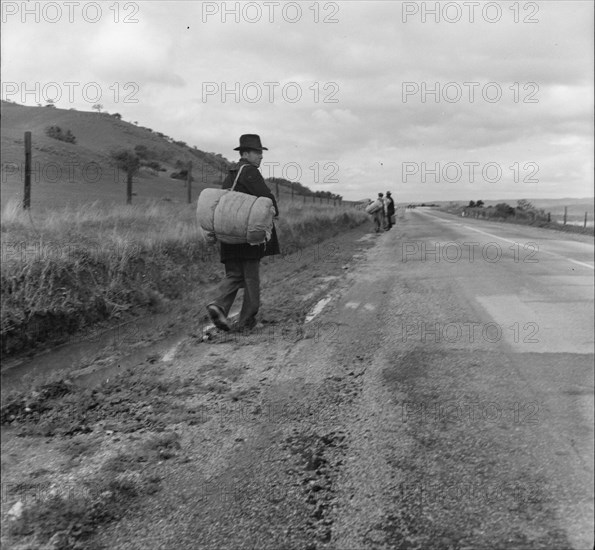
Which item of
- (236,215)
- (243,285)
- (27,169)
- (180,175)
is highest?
(180,175)

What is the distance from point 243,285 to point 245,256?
15.0 inches

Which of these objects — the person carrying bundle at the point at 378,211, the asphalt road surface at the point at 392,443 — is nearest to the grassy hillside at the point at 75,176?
the person carrying bundle at the point at 378,211

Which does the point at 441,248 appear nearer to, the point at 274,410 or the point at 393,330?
the point at 393,330

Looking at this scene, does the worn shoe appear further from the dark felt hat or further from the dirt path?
the dark felt hat

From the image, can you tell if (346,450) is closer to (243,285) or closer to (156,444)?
(156,444)

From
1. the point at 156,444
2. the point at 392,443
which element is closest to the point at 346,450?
the point at 392,443

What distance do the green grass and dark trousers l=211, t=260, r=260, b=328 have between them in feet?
5.81

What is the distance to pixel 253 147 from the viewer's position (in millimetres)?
5273

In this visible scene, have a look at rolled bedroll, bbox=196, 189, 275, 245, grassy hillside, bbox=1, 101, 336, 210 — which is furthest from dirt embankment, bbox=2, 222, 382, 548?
grassy hillside, bbox=1, 101, 336, 210

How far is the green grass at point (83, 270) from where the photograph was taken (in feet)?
18.0

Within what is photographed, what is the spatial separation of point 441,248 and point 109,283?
9892 millimetres

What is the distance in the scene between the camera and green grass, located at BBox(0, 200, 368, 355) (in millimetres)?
5500

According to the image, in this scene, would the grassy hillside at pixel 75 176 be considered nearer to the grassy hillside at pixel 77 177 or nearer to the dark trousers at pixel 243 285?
the grassy hillside at pixel 77 177

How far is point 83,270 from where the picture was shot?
22.1 feet
